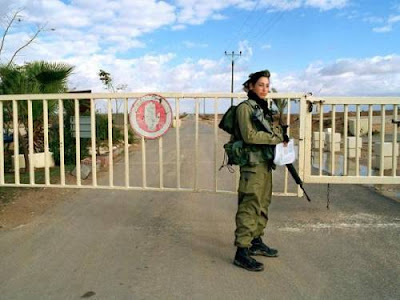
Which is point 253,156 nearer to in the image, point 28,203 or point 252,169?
point 252,169

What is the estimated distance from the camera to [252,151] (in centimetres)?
402

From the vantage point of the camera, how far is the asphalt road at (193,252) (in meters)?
3.50

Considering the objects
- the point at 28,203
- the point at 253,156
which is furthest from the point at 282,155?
Result: the point at 28,203

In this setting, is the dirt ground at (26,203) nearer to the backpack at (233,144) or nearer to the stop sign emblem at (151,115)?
the stop sign emblem at (151,115)

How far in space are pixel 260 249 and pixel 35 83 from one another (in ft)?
25.6

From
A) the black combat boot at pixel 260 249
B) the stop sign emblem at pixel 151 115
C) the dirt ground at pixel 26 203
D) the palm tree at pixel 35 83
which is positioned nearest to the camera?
the black combat boot at pixel 260 249

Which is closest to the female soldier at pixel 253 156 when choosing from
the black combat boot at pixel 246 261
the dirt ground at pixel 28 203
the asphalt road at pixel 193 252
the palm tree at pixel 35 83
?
the black combat boot at pixel 246 261

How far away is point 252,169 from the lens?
13.3 ft

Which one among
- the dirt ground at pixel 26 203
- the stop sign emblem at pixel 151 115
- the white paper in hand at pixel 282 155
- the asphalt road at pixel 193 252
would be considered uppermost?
the stop sign emblem at pixel 151 115

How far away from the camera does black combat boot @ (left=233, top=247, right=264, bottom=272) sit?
12.8 feet

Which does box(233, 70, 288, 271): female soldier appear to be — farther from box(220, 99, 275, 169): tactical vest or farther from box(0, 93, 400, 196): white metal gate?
box(0, 93, 400, 196): white metal gate

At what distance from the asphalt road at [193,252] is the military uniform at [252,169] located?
40cm

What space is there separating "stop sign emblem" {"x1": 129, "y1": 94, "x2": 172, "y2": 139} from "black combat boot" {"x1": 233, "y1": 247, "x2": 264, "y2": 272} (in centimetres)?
213

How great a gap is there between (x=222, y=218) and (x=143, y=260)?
187 centimetres
